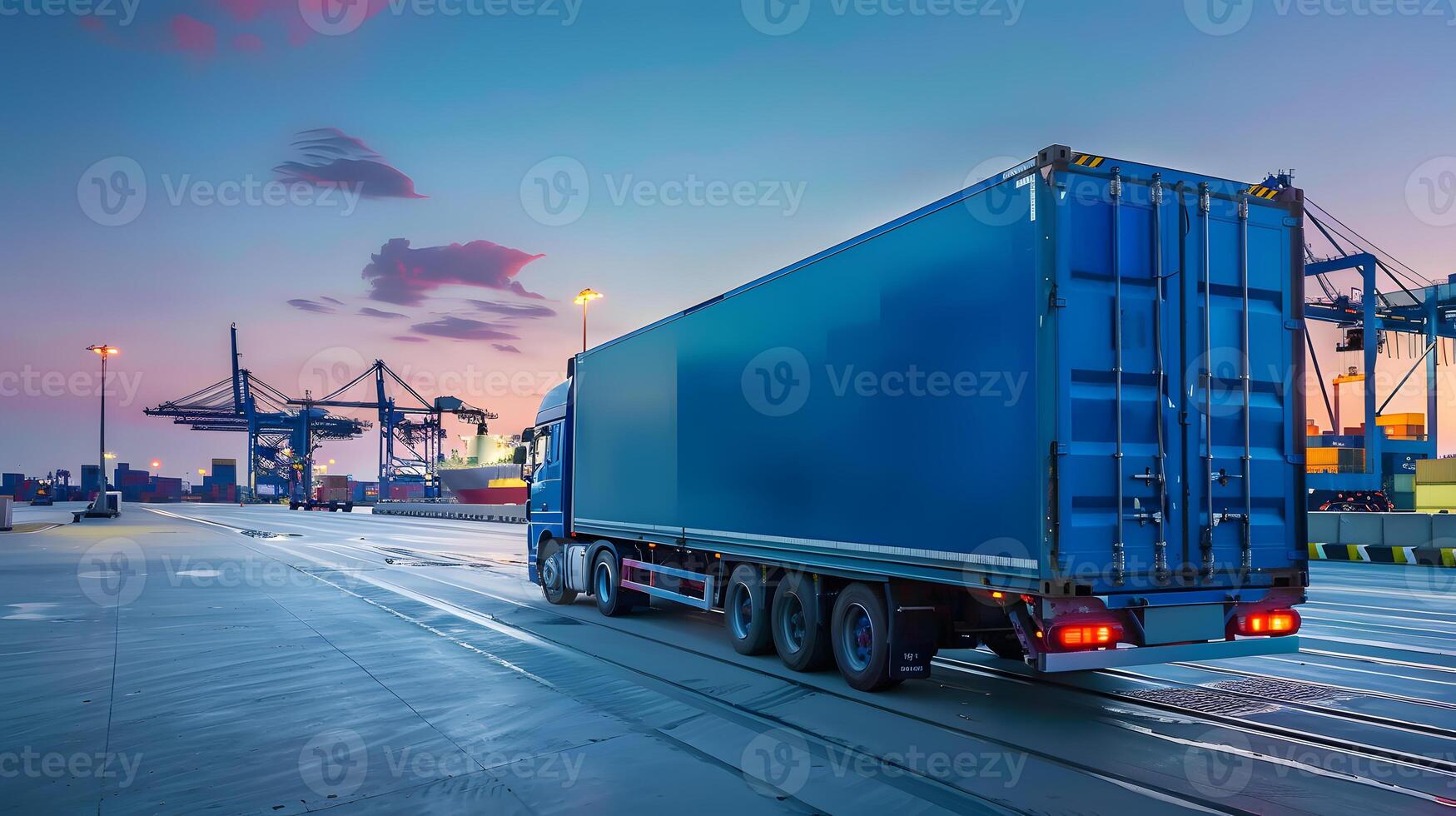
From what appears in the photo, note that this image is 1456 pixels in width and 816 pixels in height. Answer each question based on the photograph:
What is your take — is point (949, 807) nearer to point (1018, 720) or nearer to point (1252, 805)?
point (1252, 805)

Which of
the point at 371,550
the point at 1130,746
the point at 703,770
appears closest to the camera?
the point at 703,770

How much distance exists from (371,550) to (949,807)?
86.7 ft

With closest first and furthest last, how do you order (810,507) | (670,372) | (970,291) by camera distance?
(970,291) < (810,507) < (670,372)

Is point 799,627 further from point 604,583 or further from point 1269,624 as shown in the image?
point 604,583

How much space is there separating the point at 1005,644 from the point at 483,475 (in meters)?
87.6

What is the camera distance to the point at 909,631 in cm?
777

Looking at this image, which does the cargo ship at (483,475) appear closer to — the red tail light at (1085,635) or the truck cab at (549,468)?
the truck cab at (549,468)

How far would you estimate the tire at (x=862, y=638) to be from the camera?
7.84 m

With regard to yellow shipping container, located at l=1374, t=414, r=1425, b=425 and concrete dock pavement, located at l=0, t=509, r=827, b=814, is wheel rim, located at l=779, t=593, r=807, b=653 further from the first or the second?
yellow shipping container, located at l=1374, t=414, r=1425, b=425

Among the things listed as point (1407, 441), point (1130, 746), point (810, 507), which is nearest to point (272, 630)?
point (810, 507)

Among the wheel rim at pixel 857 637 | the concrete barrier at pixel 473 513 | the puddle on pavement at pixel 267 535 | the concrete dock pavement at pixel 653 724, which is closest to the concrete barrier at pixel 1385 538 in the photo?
the concrete dock pavement at pixel 653 724

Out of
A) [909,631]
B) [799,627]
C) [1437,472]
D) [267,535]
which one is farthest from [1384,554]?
[267,535]

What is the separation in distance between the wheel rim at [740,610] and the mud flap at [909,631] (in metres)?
2.63

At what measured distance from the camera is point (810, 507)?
8.84m
